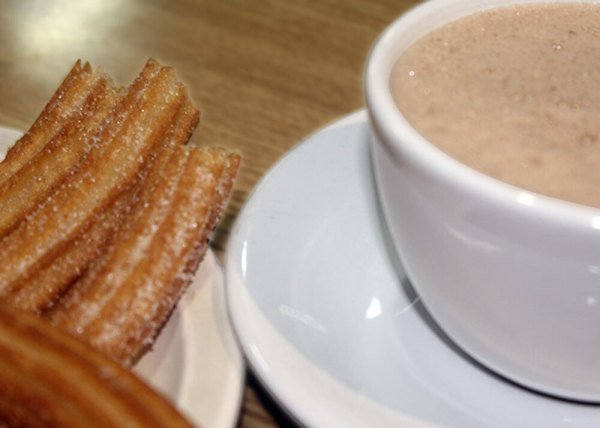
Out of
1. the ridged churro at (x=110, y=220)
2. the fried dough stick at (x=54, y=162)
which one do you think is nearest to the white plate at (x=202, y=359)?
the ridged churro at (x=110, y=220)

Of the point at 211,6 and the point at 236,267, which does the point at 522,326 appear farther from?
the point at 211,6

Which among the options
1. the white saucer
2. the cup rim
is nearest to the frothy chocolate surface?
the cup rim

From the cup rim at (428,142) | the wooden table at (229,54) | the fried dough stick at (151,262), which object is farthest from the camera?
the wooden table at (229,54)

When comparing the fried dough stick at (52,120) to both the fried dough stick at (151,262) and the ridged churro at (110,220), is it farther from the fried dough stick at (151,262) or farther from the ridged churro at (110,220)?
the fried dough stick at (151,262)

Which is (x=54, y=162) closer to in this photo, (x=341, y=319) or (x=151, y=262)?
(x=151, y=262)

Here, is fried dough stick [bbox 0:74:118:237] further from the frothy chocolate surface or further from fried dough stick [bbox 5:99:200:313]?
the frothy chocolate surface

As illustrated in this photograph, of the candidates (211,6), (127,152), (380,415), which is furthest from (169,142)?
(211,6)
